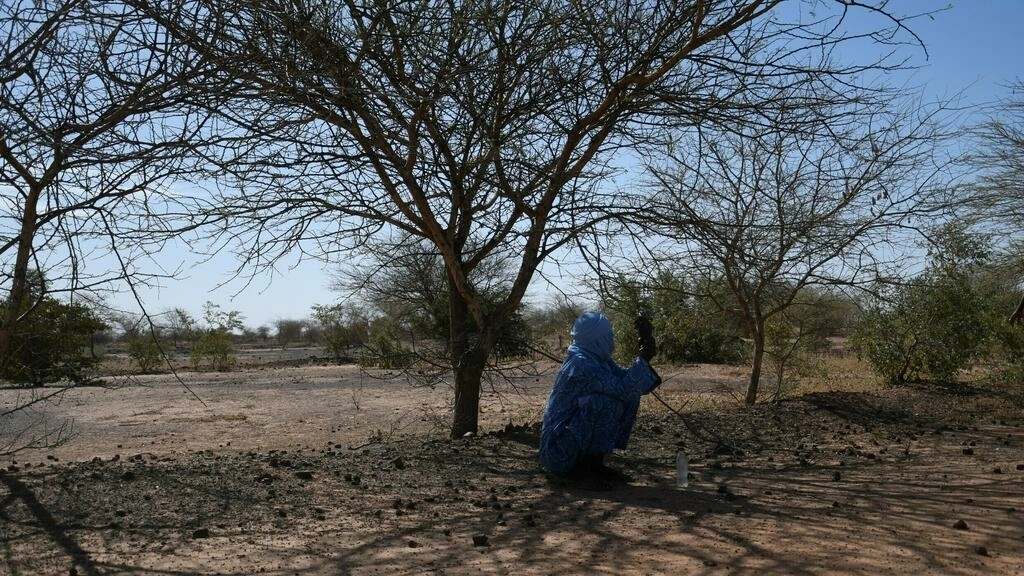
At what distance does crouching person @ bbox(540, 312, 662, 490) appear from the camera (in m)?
5.61

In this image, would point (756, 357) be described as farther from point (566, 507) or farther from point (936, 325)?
point (566, 507)

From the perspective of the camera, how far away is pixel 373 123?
6.74 meters

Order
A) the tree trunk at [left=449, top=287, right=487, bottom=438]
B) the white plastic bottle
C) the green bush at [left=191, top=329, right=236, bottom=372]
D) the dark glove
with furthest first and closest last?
the green bush at [left=191, top=329, right=236, bottom=372]
the tree trunk at [left=449, top=287, right=487, bottom=438]
the dark glove
the white plastic bottle

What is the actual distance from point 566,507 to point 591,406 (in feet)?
2.31

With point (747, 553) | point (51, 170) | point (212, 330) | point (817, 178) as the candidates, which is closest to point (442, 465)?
point (747, 553)

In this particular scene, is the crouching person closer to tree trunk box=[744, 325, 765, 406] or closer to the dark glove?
the dark glove

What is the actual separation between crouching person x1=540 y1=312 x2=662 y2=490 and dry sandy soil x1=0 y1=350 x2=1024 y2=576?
18 centimetres

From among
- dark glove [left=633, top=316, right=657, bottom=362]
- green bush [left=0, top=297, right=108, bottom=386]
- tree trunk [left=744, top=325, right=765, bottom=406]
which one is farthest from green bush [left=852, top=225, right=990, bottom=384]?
green bush [left=0, top=297, right=108, bottom=386]

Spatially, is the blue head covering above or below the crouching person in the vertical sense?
above

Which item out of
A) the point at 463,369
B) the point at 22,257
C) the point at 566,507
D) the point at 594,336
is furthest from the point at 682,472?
the point at 22,257

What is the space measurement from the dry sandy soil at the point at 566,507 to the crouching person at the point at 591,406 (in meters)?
0.18

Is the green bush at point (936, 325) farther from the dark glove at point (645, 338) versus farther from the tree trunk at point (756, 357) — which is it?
the dark glove at point (645, 338)

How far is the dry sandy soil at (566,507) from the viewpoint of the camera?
161 inches

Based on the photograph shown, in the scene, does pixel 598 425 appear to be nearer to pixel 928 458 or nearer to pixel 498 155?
pixel 498 155
